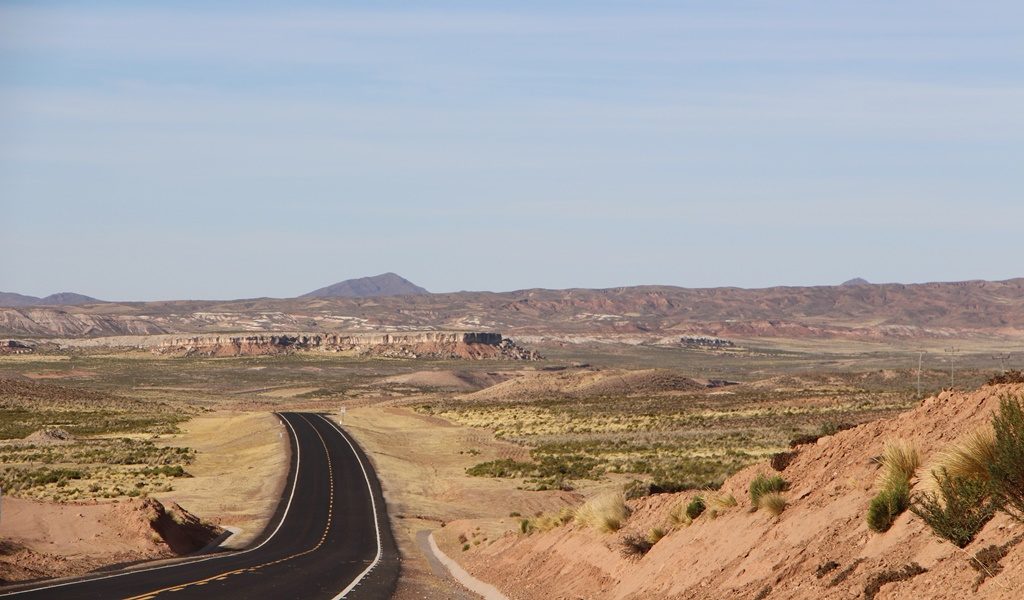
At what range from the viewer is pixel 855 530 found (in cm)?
1702

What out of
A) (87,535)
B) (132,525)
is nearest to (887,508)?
(87,535)

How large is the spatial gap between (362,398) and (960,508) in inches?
5417

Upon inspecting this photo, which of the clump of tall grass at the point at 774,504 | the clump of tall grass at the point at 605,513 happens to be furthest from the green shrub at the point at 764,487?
the clump of tall grass at the point at 605,513

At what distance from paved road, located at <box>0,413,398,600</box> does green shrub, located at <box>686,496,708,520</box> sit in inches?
290

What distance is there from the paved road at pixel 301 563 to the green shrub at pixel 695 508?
738 centimetres

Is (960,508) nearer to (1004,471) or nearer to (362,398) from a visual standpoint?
(1004,471)

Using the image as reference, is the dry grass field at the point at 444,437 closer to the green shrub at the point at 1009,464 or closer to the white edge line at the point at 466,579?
the white edge line at the point at 466,579

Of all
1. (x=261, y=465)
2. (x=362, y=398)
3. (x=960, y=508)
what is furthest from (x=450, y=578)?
(x=362, y=398)

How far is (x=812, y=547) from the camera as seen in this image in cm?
1739

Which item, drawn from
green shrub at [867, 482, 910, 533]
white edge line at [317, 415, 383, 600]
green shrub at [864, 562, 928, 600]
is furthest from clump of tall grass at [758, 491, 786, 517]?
white edge line at [317, 415, 383, 600]

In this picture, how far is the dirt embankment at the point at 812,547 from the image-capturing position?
541 inches

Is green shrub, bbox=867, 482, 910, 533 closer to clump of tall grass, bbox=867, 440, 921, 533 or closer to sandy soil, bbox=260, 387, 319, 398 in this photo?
clump of tall grass, bbox=867, 440, 921, 533

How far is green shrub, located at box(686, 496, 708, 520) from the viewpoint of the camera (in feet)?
76.5

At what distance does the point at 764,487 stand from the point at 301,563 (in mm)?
16711
